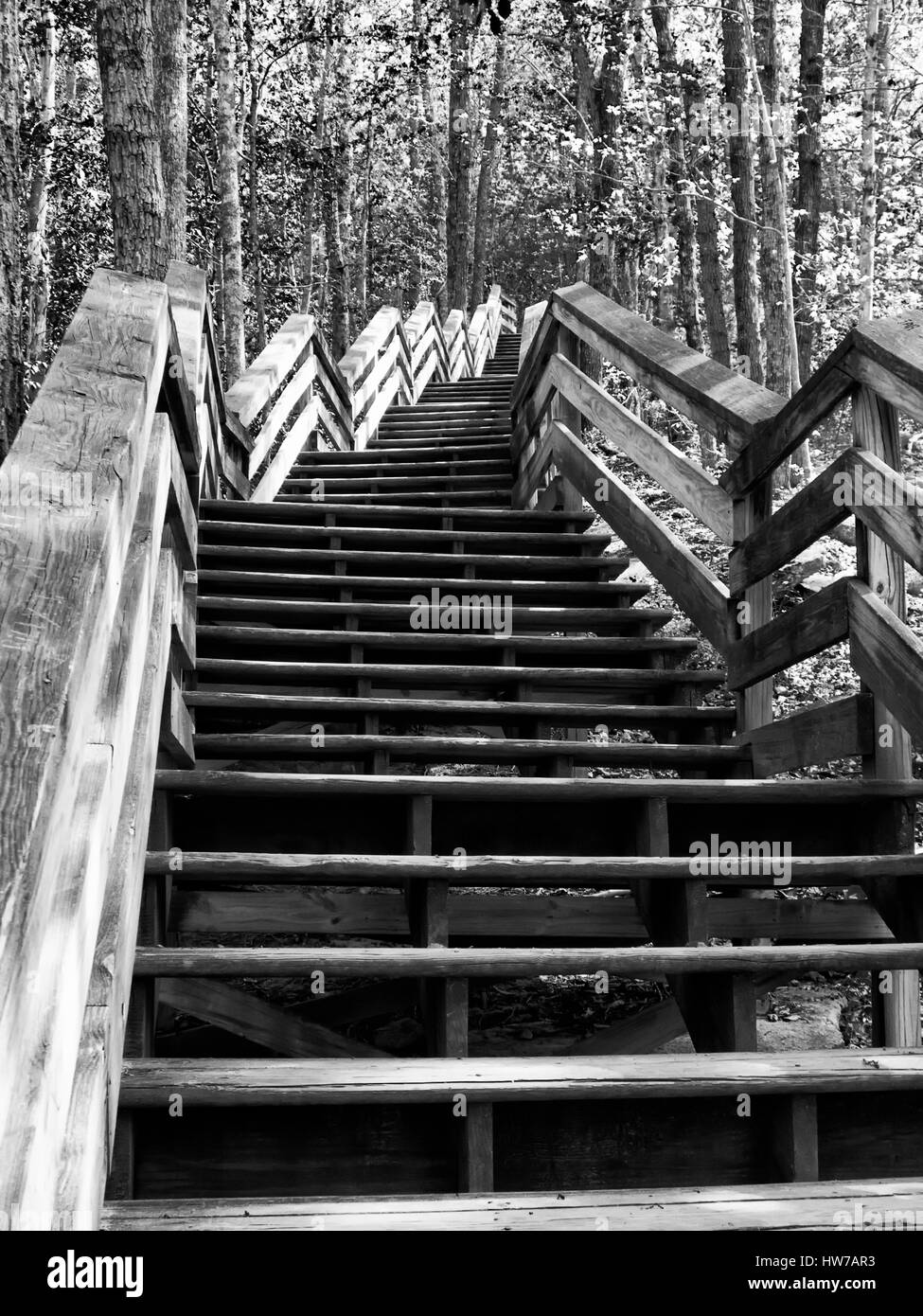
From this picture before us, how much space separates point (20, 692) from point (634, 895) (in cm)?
190

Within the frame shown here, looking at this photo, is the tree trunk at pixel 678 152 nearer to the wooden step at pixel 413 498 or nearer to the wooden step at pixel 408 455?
the wooden step at pixel 408 455

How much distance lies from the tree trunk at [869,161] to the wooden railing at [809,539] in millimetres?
5505

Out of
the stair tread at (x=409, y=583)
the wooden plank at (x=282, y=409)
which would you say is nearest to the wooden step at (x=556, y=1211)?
the stair tread at (x=409, y=583)

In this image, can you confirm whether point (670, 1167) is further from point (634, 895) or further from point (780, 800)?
point (780, 800)

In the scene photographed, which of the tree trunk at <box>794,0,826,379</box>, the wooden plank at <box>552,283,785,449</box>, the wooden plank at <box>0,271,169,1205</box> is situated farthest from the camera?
the tree trunk at <box>794,0,826,379</box>

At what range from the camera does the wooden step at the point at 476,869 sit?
238 centimetres

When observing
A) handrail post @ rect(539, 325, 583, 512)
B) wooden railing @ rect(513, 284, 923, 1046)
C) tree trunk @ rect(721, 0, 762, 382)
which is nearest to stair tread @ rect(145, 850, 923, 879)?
wooden railing @ rect(513, 284, 923, 1046)

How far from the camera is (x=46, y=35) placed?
43.3 ft

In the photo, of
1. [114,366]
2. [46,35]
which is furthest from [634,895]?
[46,35]

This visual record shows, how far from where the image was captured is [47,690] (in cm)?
119

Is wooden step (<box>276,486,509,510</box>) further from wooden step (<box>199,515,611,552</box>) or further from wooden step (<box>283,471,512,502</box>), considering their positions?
wooden step (<box>199,515,611,552</box>)

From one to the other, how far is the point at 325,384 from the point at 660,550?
4.47 meters

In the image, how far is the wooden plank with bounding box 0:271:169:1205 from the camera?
3.51 feet

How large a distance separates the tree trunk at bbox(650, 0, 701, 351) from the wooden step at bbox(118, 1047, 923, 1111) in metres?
10.4
